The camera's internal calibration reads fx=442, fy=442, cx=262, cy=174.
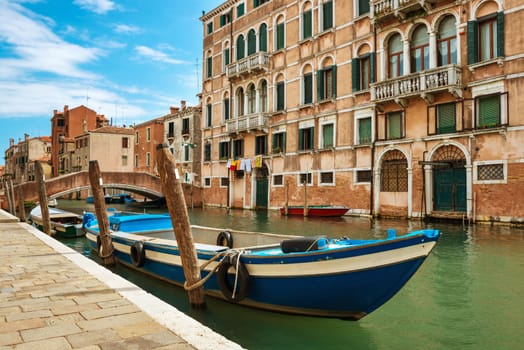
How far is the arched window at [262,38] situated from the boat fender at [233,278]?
66.5 ft

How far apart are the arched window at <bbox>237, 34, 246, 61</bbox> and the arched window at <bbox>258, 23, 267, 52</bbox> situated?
1.65 m

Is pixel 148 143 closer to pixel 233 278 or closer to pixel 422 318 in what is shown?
pixel 233 278

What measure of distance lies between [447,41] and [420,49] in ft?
3.48

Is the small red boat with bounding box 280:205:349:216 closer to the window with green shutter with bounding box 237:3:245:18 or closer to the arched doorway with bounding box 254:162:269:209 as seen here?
the arched doorway with bounding box 254:162:269:209

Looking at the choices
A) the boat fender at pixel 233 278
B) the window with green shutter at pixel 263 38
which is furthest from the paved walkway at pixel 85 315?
the window with green shutter at pixel 263 38

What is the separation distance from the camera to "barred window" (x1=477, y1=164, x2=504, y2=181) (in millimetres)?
14031

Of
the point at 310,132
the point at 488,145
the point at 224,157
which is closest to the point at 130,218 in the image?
the point at 488,145

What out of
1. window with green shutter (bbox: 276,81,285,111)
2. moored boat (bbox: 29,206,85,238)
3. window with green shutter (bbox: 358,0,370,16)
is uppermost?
window with green shutter (bbox: 358,0,370,16)

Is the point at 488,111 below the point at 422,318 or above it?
above

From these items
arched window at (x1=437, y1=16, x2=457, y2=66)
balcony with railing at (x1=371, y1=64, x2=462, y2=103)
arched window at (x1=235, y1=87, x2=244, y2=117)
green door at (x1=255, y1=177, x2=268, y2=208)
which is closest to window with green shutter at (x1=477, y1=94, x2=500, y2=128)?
balcony with railing at (x1=371, y1=64, x2=462, y2=103)

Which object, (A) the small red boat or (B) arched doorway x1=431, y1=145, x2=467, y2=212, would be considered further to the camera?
(A) the small red boat

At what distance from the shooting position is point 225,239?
7.48 meters

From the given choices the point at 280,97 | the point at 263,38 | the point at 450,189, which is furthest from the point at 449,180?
the point at 263,38

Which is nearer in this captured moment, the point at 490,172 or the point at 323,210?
the point at 490,172
